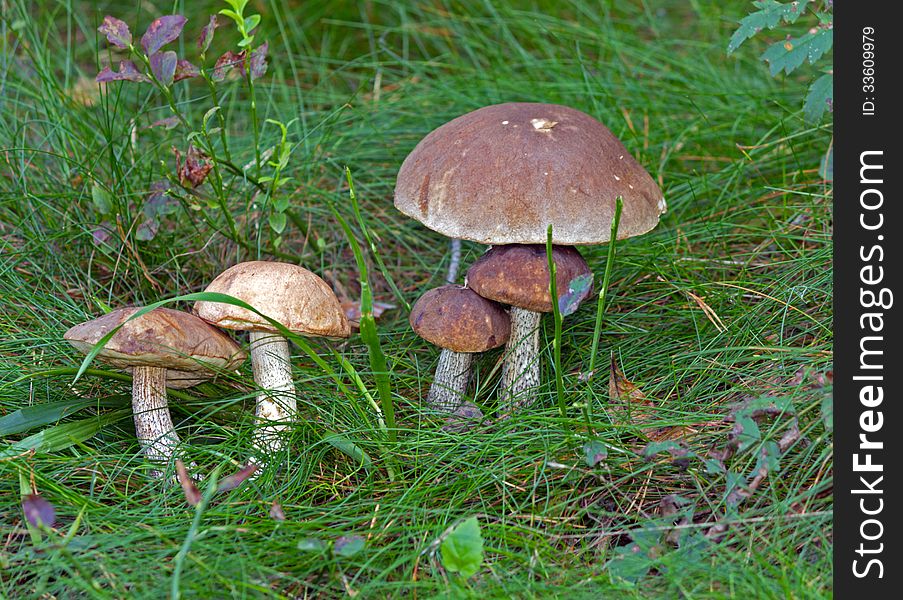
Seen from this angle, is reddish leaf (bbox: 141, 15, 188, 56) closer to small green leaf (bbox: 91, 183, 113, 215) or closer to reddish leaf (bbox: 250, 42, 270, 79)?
→ reddish leaf (bbox: 250, 42, 270, 79)

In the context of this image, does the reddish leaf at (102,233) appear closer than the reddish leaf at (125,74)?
No

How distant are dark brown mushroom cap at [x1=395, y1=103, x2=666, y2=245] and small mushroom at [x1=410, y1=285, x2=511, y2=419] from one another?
0.75 ft

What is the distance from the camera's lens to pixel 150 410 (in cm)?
227

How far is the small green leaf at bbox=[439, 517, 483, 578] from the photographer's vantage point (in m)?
1.76

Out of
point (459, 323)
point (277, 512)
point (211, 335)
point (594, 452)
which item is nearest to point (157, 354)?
point (211, 335)

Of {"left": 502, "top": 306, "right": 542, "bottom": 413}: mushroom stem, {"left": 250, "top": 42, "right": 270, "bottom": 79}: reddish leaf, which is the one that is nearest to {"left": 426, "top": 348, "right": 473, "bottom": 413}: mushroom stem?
{"left": 502, "top": 306, "right": 542, "bottom": 413}: mushroom stem

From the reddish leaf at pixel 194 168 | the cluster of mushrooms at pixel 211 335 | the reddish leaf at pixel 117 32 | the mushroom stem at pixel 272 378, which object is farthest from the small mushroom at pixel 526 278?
the reddish leaf at pixel 117 32

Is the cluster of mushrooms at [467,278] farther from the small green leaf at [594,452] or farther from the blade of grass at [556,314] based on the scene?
the small green leaf at [594,452]

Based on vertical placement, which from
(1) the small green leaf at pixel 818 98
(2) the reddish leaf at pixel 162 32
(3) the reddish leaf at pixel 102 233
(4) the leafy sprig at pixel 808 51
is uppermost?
(2) the reddish leaf at pixel 162 32

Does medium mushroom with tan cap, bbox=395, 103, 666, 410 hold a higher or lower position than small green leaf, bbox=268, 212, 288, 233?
higher

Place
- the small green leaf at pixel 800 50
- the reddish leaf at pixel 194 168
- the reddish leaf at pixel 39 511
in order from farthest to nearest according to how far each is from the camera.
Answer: the reddish leaf at pixel 194 168
the small green leaf at pixel 800 50
the reddish leaf at pixel 39 511

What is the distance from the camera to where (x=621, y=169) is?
240 centimetres

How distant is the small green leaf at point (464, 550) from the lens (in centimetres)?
176

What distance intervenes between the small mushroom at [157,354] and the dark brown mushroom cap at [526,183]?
706 mm
